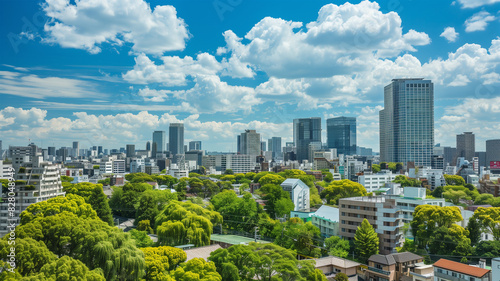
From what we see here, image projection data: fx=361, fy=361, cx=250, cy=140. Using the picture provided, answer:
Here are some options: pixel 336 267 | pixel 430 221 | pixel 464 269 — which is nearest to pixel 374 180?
pixel 430 221

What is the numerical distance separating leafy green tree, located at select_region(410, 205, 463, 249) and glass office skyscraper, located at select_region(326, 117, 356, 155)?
113 metres

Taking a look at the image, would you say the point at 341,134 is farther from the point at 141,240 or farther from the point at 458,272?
the point at 141,240

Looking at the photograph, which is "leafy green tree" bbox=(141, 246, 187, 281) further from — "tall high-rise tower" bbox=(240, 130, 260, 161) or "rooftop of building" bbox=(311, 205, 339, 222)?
"tall high-rise tower" bbox=(240, 130, 260, 161)

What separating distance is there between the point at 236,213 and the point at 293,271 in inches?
546

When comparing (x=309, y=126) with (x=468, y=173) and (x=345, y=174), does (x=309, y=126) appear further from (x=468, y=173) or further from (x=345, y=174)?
(x=468, y=173)

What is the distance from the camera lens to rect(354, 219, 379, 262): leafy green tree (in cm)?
2020

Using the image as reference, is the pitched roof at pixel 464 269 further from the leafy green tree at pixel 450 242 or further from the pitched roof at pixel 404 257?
the leafy green tree at pixel 450 242

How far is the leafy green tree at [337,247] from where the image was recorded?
19719mm

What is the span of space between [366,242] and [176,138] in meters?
114

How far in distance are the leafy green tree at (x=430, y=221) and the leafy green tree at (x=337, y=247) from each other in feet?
16.1

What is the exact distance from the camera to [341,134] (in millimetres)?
135000

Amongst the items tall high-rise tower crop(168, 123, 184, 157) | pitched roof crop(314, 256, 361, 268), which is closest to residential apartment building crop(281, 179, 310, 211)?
pitched roof crop(314, 256, 361, 268)

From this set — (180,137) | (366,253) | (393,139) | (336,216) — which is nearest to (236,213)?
(336,216)

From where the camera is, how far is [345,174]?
6397 centimetres
